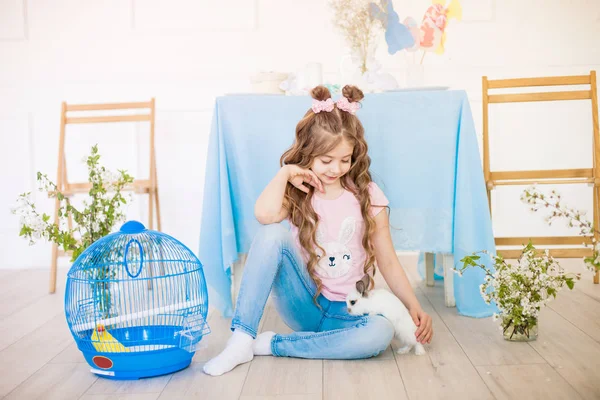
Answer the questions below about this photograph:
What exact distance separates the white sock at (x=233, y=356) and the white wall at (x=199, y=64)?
5.88 feet

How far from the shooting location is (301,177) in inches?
71.5

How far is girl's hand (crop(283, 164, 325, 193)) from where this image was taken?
1800 millimetres

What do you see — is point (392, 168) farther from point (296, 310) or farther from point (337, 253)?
point (296, 310)

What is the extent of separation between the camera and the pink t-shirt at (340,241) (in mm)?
1801

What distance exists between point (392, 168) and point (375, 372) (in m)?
0.79

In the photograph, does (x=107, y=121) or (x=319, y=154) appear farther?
(x=107, y=121)

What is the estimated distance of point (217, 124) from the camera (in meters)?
2.14

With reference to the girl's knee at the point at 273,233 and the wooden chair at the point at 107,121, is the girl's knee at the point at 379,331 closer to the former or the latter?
the girl's knee at the point at 273,233

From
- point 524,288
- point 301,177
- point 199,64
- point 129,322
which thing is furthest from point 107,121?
point 524,288

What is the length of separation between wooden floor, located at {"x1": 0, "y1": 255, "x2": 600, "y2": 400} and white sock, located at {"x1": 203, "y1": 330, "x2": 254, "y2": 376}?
0.02 m

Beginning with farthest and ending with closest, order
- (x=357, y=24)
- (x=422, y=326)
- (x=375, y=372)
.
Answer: (x=357, y=24) < (x=422, y=326) < (x=375, y=372)

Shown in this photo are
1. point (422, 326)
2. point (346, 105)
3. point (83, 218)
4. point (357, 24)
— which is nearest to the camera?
point (422, 326)

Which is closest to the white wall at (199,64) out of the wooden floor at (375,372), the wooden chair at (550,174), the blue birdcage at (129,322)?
the wooden chair at (550,174)

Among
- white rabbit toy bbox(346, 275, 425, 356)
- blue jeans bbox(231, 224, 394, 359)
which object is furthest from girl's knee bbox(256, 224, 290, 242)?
white rabbit toy bbox(346, 275, 425, 356)
